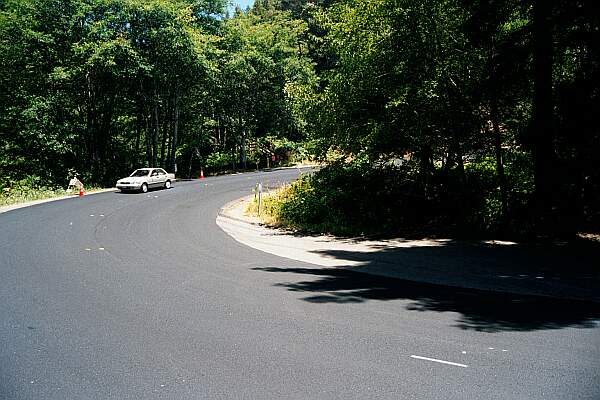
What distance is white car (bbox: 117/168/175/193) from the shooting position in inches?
1233

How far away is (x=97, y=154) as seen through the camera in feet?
132

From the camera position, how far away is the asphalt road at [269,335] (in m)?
5.15

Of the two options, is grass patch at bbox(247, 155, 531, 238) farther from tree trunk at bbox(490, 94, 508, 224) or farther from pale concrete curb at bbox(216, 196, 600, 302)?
pale concrete curb at bbox(216, 196, 600, 302)

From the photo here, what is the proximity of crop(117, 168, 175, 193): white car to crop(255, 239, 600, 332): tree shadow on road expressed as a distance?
2192cm

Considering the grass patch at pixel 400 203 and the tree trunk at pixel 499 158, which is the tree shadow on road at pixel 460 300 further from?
the grass patch at pixel 400 203

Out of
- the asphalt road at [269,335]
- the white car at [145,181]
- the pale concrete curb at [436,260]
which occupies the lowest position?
the asphalt road at [269,335]

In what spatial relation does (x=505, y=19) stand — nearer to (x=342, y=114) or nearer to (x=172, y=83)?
(x=342, y=114)

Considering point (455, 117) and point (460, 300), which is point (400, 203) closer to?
point (455, 117)

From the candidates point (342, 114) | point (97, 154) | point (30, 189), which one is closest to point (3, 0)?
point (97, 154)

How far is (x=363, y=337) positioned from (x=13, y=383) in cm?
410

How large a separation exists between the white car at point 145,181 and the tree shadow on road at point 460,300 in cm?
2192

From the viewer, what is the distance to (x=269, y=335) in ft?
22.3

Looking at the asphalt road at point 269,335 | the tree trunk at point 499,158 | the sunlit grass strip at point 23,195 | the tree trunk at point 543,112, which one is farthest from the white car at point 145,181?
the tree trunk at point 543,112

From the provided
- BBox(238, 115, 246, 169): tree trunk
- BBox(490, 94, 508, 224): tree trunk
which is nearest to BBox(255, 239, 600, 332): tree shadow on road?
BBox(490, 94, 508, 224): tree trunk
